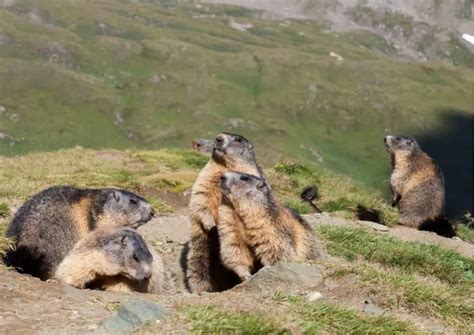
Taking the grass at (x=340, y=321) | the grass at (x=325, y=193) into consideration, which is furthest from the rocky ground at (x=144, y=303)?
the grass at (x=325, y=193)

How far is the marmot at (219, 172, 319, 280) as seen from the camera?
9.95m

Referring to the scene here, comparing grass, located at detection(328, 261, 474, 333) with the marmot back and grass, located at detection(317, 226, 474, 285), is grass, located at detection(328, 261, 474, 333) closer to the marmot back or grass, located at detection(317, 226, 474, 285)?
grass, located at detection(317, 226, 474, 285)

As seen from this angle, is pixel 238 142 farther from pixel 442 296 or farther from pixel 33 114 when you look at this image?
pixel 33 114

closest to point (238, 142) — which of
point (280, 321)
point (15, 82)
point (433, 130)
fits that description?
point (280, 321)

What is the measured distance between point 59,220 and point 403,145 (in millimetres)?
11065

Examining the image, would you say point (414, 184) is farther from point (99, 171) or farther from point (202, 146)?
point (202, 146)

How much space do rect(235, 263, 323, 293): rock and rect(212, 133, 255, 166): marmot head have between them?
3.05 m

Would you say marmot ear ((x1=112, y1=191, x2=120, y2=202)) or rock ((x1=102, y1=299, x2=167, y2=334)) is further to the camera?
marmot ear ((x1=112, y1=191, x2=120, y2=202))

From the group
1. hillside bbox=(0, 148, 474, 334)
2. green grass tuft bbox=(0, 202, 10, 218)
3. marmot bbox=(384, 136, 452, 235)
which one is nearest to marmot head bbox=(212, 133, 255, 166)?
hillside bbox=(0, 148, 474, 334)

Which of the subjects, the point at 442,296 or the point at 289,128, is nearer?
the point at 442,296

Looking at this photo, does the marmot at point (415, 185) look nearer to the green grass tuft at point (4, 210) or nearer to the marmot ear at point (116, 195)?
the marmot ear at point (116, 195)

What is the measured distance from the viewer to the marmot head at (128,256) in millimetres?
9023

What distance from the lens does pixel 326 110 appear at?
7687 inches

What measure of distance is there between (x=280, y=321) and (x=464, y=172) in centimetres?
18385
